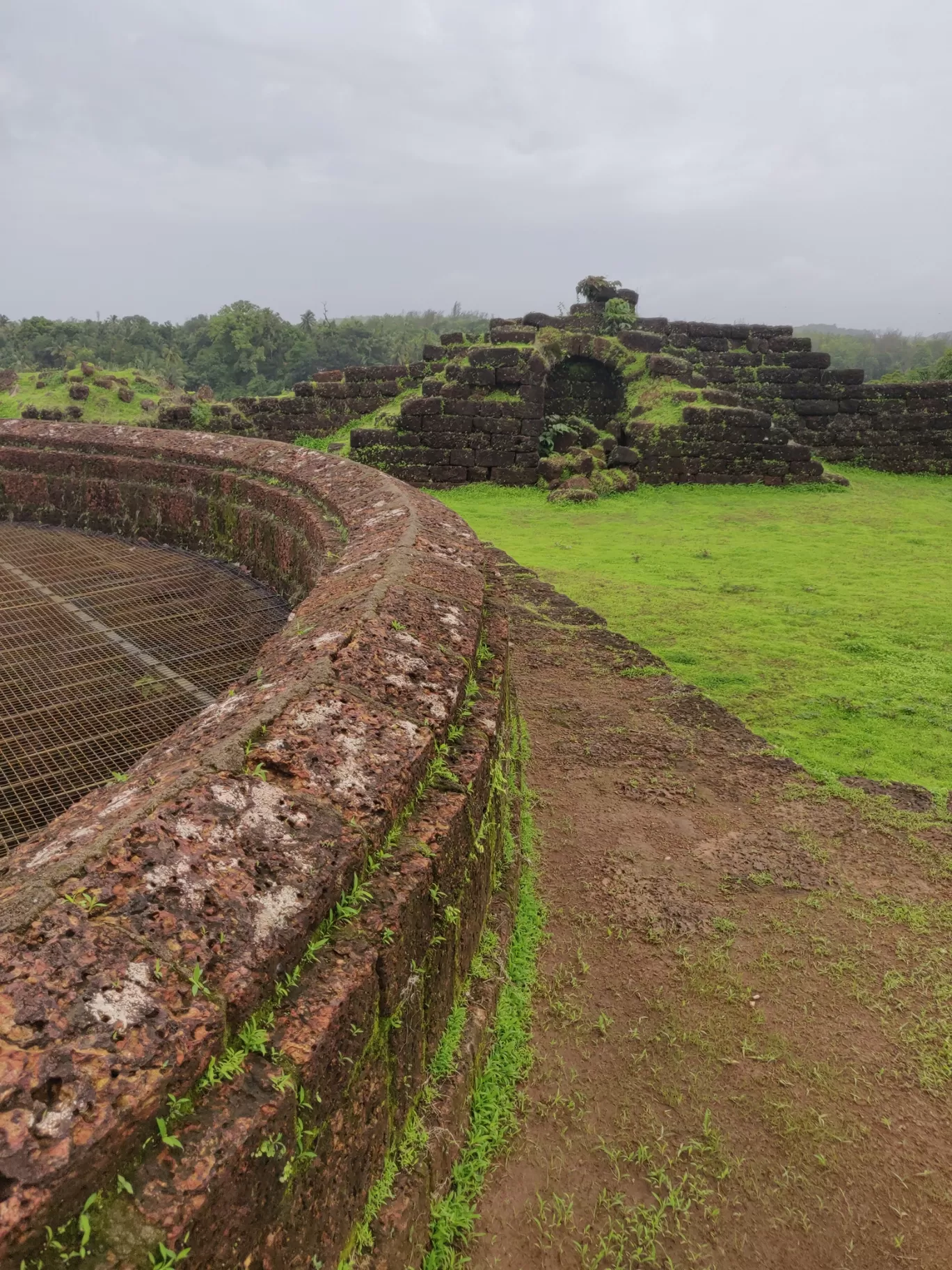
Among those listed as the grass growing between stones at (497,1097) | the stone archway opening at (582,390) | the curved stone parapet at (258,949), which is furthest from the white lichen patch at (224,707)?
the stone archway opening at (582,390)

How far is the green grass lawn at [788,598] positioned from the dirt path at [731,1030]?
0.77m

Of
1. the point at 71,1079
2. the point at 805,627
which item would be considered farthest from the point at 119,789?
the point at 805,627

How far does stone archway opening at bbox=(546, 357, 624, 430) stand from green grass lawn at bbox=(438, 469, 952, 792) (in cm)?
462

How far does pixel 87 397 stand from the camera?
23703 mm

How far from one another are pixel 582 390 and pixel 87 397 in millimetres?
15970

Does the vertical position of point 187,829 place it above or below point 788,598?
above

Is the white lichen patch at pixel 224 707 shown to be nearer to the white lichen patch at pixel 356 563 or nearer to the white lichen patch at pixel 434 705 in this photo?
the white lichen patch at pixel 434 705

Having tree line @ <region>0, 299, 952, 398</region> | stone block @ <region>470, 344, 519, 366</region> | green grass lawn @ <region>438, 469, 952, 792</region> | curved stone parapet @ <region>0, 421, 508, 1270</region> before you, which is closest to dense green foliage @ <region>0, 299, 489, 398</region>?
tree line @ <region>0, 299, 952, 398</region>

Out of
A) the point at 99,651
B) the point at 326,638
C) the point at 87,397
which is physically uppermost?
the point at 326,638

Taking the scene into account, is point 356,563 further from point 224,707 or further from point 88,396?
point 88,396

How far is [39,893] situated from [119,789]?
1.58 ft

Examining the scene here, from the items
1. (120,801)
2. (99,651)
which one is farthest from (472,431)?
(120,801)

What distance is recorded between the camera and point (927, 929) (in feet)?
8.82

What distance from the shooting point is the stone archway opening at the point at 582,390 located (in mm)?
16953
